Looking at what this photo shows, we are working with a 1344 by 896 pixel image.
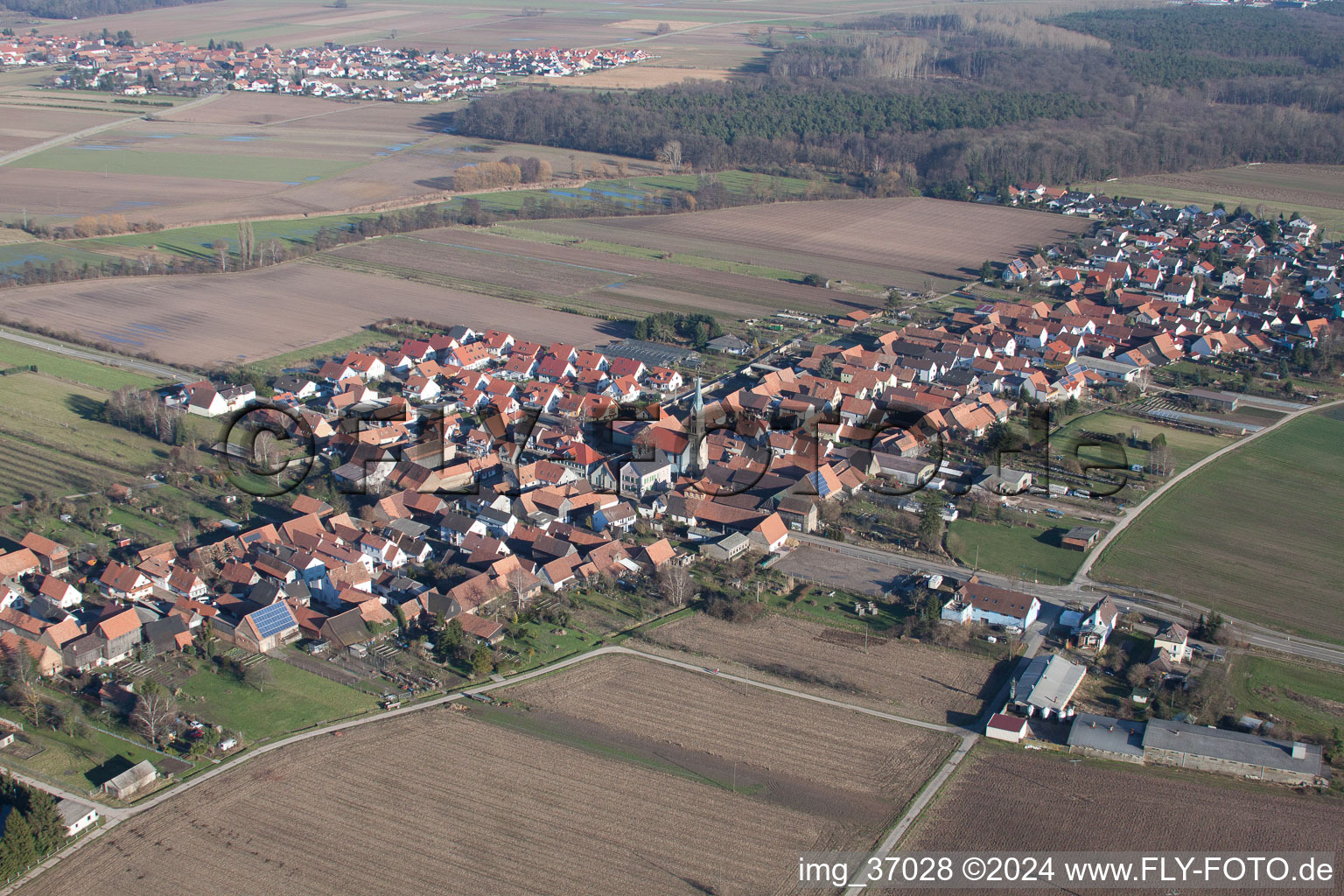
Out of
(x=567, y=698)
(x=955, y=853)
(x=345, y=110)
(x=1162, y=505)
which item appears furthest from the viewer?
(x=345, y=110)

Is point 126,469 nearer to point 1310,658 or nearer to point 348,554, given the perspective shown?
point 348,554

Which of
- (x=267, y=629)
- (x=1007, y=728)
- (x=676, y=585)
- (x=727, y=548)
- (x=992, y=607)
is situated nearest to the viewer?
(x=1007, y=728)

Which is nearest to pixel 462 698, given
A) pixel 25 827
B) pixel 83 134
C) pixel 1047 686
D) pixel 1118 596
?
pixel 25 827

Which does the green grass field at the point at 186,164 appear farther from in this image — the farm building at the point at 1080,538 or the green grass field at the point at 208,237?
the farm building at the point at 1080,538

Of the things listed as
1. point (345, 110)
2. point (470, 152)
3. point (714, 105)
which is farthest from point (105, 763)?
point (345, 110)

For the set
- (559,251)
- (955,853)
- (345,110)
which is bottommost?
(955,853)

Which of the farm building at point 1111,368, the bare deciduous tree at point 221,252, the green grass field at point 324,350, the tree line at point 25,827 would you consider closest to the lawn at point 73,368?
the green grass field at point 324,350

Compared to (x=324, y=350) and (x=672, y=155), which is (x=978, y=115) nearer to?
(x=672, y=155)
